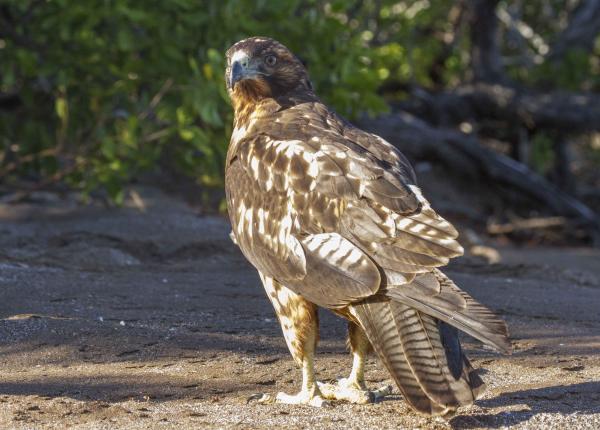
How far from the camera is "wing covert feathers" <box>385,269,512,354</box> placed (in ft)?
12.7

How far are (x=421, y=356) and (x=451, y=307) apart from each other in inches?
8.6

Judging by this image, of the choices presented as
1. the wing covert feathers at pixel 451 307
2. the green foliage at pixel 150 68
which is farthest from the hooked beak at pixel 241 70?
the green foliage at pixel 150 68

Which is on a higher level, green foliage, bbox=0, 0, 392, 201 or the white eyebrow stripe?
the white eyebrow stripe

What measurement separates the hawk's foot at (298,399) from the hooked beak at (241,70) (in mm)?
1632

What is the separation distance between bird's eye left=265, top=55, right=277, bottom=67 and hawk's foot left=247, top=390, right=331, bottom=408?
5.80ft

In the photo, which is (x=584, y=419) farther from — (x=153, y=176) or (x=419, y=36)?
(x=419, y=36)

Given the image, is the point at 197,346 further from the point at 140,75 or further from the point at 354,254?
the point at 140,75

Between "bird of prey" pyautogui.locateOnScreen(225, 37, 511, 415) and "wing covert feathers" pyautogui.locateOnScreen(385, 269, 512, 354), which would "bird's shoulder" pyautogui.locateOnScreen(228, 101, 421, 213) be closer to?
"bird of prey" pyautogui.locateOnScreen(225, 37, 511, 415)

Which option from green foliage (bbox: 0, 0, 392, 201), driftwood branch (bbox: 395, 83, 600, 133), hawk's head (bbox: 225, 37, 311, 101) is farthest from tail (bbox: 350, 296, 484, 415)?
driftwood branch (bbox: 395, 83, 600, 133)

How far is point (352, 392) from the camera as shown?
454cm

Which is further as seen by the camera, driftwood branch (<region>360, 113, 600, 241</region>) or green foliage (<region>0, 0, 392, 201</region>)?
driftwood branch (<region>360, 113, 600, 241</region>)

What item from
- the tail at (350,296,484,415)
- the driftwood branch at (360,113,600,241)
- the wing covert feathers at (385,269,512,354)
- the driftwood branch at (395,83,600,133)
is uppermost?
the wing covert feathers at (385,269,512,354)

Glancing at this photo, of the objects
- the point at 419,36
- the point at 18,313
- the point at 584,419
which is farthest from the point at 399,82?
the point at 584,419

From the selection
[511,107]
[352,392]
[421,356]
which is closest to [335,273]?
[421,356]
